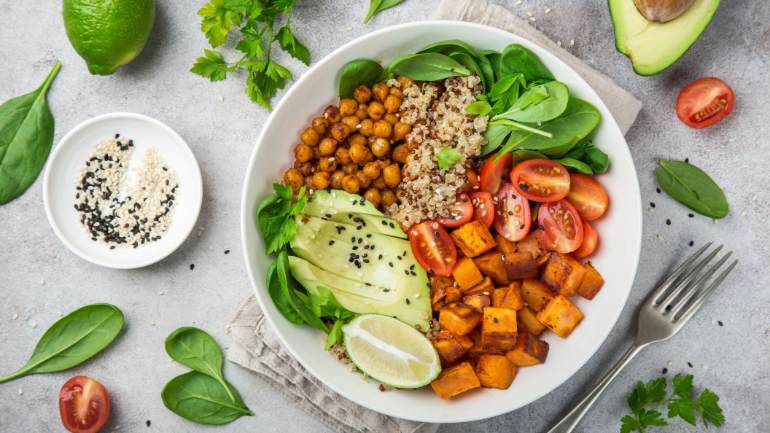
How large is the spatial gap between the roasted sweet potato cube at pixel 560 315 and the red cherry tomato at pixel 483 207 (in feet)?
1.12

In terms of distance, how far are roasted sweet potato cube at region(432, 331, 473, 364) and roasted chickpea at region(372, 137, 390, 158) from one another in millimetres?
643

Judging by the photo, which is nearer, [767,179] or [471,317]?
[471,317]

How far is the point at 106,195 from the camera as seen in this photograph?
2.39 m

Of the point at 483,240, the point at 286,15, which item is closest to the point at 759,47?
the point at 483,240

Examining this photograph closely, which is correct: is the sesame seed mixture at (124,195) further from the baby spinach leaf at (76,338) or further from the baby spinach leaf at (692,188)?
the baby spinach leaf at (692,188)

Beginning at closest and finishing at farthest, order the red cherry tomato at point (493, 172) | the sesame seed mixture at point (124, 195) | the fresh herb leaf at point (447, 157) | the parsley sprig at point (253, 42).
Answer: the fresh herb leaf at point (447, 157)
the red cherry tomato at point (493, 172)
the parsley sprig at point (253, 42)
the sesame seed mixture at point (124, 195)

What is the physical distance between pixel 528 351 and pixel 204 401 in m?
1.28

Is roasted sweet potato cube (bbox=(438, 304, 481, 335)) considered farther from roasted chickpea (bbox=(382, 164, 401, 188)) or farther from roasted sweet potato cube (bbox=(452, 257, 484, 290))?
roasted chickpea (bbox=(382, 164, 401, 188))

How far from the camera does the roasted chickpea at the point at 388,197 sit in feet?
6.89

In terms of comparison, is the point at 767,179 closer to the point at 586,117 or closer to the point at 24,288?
the point at 586,117

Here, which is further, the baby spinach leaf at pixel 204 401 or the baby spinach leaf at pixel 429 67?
the baby spinach leaf at pixel 204 401

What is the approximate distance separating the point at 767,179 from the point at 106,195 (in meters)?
2.58

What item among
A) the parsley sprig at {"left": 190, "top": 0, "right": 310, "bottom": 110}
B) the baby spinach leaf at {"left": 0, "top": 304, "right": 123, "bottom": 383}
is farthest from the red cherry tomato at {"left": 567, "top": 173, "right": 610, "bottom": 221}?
the baby spinach leaf at {"left": 0, "top": 304, "right": 123, "bottom": 383}

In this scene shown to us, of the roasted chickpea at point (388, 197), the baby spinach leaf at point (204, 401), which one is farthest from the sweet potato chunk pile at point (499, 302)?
the baby spinach leaf at point (204, 401)
